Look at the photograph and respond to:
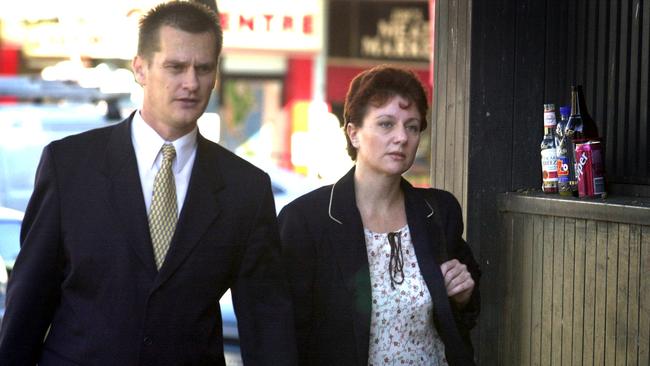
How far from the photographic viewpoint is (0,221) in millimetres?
9297

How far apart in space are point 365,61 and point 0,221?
17.5 m

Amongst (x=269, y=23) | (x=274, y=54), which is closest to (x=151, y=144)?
(x=269, y=23)

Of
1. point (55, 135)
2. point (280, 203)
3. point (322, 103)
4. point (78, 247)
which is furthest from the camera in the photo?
point (322, 103)

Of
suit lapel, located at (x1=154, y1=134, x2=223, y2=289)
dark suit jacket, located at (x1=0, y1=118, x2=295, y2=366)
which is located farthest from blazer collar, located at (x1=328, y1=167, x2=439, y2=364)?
suit lapel, located at (x1=154, y1=134, x2=223, y2=289)

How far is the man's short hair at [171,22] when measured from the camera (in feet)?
13.8

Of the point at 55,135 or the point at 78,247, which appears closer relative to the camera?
the point at 78,247

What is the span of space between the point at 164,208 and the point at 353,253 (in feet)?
3.14

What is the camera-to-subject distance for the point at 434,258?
4.90 meters

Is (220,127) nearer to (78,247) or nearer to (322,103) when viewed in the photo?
(322,103)

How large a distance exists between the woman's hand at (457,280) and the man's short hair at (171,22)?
1.29 meters

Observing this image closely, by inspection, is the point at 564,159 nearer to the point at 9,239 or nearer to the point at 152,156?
the point at 152,156

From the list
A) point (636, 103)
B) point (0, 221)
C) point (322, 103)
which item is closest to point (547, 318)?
point (636, 103)

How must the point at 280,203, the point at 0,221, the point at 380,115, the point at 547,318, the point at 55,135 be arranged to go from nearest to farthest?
the point at 380,115, the point at 547,318, the point at 0,221, the point at 55,135, the point at 280,203

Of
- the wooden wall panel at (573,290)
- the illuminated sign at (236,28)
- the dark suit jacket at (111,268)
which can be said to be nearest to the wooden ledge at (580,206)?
the wooden wall panel at (573,290)
